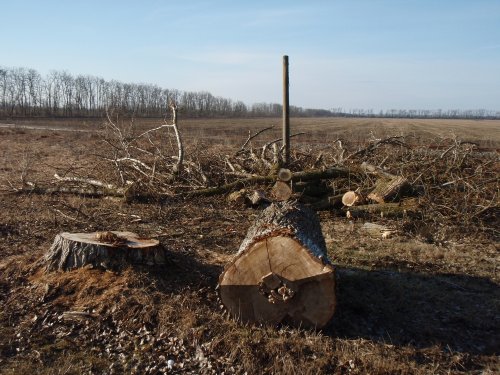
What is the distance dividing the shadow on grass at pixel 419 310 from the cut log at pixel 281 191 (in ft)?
11.6

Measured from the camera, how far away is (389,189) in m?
8.62

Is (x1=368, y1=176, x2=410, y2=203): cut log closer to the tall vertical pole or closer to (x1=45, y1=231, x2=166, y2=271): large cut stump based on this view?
the tall vertical pole

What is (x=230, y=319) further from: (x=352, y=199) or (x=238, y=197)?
(x=238, y=197)

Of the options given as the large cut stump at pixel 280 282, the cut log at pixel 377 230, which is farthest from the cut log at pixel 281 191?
the large cut stump at pixel 280 282

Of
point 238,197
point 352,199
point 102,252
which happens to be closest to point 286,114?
point 238,197

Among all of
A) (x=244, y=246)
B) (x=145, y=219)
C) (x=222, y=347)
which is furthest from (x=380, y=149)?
(x=222, y=347)

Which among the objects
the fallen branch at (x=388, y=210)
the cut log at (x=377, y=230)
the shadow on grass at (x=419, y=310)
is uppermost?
the fallen branch at (x=388, y=210)

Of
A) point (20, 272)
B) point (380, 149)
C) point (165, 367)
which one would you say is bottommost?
point (165, 367)

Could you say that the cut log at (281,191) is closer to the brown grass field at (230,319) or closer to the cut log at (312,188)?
the cut log at (312,188)

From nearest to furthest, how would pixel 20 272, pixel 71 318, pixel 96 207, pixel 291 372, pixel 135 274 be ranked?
pixel 291 372, pixel 71 318, pixel 135 274, pixel 20 272, pixel 96 207

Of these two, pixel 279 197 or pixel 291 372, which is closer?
pixel 291 372

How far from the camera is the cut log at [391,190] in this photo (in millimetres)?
8594

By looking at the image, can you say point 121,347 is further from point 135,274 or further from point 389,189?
point 389,189

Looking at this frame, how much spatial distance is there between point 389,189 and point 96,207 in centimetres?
548
